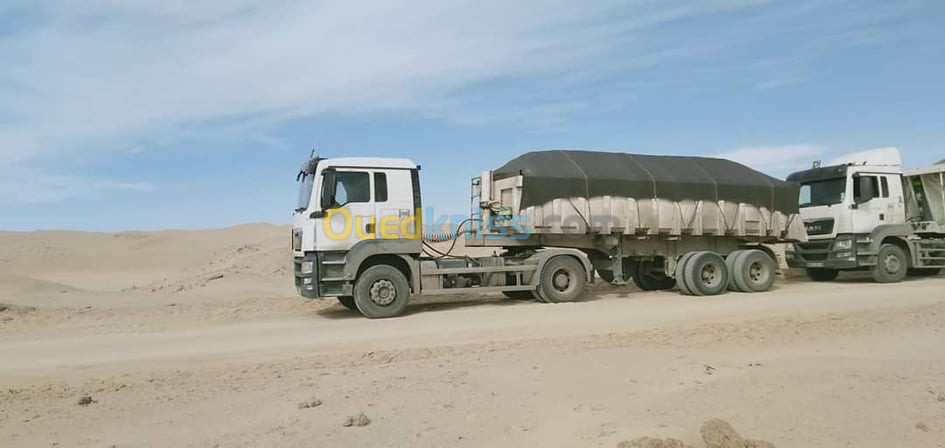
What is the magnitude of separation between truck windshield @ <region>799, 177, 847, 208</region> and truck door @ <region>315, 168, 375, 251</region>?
12224 mm

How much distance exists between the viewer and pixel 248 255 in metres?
28.8

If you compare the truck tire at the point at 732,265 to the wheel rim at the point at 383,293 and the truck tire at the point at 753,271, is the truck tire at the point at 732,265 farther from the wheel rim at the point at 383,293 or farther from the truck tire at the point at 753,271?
the wheel rim at the point at 383,293

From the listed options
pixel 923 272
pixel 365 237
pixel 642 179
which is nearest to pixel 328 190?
pixel 365 237

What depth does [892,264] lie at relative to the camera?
18.5m

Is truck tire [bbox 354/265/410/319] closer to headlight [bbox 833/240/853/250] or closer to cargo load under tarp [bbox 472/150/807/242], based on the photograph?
cargo load under tarp [bbox 472/150/807/242]

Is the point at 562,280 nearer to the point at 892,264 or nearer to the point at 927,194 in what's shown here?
the point at 892,264

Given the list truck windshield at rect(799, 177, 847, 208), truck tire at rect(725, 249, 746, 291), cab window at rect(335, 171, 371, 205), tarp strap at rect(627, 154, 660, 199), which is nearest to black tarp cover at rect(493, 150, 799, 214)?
tarp strap at rect(627, 154, 660, 199)

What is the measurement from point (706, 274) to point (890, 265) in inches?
231

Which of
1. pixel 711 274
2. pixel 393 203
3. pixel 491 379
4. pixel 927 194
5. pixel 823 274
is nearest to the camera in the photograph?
pixel 491 379

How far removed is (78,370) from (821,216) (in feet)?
56.4

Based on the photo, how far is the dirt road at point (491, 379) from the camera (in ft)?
19.4

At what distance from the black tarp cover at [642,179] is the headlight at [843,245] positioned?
5.51 ft

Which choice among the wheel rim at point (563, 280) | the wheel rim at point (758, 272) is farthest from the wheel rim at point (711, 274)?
the wheel rim at point (563, 280)

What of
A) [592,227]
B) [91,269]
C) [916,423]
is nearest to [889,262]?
[592,227]
